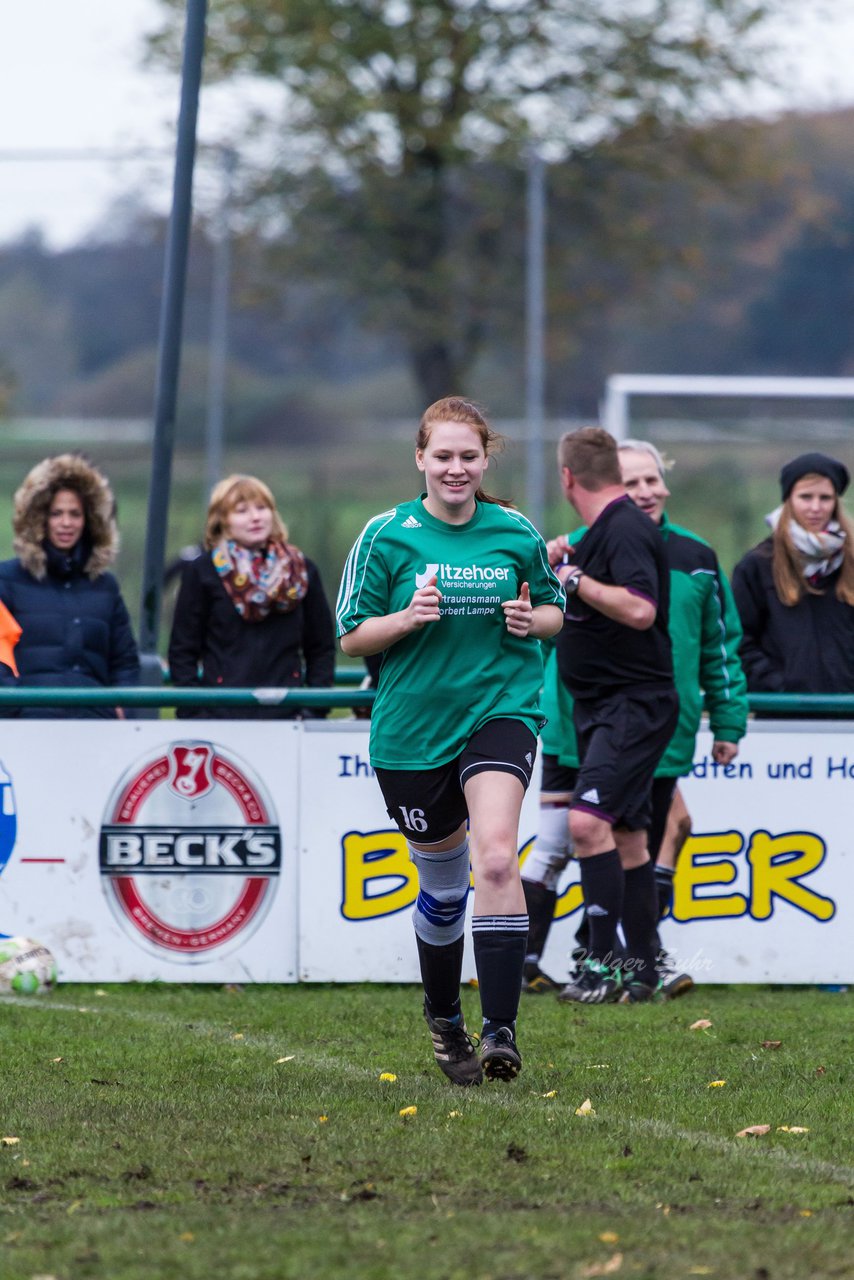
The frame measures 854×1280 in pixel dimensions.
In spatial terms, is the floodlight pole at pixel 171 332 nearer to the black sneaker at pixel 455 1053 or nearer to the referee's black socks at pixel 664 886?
the referee's black socks at pixel 664 886

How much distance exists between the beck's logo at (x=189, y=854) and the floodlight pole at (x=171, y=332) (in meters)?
1.19

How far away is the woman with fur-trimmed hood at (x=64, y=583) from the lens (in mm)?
7855

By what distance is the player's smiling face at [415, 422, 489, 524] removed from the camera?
5.29 metres

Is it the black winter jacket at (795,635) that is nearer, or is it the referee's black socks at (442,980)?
the referee's black socks at (442,980)

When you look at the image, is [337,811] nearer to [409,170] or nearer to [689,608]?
[689,608]

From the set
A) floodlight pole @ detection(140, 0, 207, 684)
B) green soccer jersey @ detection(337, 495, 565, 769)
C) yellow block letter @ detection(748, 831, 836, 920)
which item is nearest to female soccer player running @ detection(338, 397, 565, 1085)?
green soccer jersey @ detection(337, 495, 565, 769)

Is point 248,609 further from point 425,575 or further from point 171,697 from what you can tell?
point 425,575

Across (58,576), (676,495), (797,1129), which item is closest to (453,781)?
(797,1129)

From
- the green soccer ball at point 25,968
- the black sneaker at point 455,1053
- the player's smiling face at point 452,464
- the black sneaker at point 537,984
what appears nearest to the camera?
the player's smiling face at point 452,464

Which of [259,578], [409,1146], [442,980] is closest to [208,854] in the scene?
[259,578]

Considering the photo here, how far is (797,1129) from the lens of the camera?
4980 mm

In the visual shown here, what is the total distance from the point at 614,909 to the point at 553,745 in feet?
2.34

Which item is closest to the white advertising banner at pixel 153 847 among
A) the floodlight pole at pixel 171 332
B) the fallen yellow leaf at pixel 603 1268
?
the floodlight pole at pixel 171 332

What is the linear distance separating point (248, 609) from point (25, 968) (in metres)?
1.71
